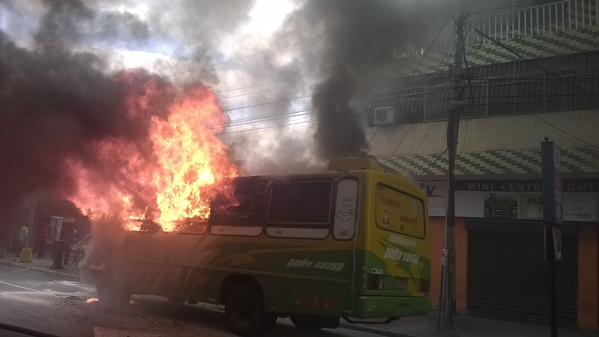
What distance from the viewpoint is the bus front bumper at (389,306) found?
6957 mm

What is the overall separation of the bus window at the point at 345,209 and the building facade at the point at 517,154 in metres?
4.90

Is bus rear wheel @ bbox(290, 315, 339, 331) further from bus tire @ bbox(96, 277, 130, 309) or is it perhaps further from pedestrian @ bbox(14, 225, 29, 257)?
pedestrian @ bbox(14, 225, 29, 257)

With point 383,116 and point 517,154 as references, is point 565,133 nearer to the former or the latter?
point 517,154

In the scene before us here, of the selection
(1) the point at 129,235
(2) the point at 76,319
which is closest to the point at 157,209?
(1) the point at 129,235

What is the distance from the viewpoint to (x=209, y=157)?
954cm

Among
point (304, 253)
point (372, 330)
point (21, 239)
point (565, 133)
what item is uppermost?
point (565, 133)

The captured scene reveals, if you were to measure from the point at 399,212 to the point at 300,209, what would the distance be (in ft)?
4.89

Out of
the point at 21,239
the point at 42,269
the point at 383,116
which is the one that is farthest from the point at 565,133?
the point at 21,239

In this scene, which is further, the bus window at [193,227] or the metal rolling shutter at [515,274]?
the metal rolling shutter at [515,274]

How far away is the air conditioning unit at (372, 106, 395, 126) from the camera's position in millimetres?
16156

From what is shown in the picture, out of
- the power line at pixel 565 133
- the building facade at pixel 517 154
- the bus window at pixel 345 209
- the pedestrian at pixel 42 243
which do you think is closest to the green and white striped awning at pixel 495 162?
the building facade at pixel 517 154

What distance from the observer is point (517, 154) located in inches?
523

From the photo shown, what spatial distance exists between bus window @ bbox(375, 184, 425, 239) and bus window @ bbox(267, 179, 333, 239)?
2.37 ft

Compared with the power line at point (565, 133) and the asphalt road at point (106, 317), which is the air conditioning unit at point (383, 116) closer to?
the power line at point (565, 133)
